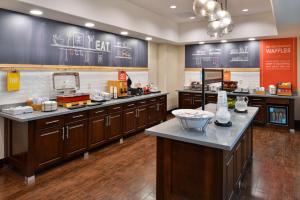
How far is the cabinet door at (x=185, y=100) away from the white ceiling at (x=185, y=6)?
2.40 metres

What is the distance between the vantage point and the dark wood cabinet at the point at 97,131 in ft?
13.3

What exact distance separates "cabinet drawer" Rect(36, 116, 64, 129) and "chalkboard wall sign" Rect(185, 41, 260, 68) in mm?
5231

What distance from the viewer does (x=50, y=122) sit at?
10.8 feet

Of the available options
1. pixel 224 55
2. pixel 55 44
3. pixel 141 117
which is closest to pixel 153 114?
pixel 141 117

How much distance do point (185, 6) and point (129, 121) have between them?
3.00m

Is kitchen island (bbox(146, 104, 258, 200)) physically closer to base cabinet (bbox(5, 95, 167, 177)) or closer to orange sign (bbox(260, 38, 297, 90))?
base cabinet (bbox(5, 95, 167, 177))

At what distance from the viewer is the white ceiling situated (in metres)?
4.95

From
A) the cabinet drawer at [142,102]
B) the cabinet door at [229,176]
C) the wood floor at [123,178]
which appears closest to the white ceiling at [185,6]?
the cabinet drawer at [142,102]

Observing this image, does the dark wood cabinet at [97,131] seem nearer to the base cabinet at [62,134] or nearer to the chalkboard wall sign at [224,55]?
the base cabinet at [62,134]

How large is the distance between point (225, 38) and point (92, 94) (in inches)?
160

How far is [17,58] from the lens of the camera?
3.54 meters

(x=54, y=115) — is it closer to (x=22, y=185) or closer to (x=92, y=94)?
(x=22, y=185)

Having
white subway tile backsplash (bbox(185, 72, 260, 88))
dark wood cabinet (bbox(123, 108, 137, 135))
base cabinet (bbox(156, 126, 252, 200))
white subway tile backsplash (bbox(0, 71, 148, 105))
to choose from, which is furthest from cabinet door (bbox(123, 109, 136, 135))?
white subway tile backsplash (bbox(185, 72, 260, 88))

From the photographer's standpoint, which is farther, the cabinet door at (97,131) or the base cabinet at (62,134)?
the cabinet door at (97,131)
